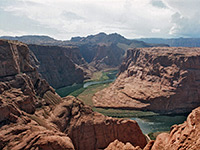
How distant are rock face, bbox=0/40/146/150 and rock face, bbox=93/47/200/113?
45110 millimetres

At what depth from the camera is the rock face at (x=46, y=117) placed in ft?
97.1

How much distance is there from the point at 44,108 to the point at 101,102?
54016mm

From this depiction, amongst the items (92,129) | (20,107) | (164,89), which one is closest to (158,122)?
(164,89)

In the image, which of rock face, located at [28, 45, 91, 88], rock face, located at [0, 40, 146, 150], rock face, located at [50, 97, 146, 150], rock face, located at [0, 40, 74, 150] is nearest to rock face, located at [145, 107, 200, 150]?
rock face, located at [50, 97, 146, 150]

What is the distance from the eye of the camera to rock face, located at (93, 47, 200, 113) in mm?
82062

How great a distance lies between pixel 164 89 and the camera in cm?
8781

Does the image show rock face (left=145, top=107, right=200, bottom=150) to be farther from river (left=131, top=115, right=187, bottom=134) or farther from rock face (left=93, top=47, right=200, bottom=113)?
rock face (left=93, top=47, right=200, bottom=113)

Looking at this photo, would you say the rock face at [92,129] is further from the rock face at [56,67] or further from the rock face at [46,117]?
the rock face at [56,67]

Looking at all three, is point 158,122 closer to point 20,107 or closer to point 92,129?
point 92,129

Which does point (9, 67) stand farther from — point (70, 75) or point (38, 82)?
point (70, 75)

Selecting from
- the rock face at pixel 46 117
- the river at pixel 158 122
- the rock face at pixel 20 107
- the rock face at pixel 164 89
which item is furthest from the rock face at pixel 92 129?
the rock face at pixel 164 89

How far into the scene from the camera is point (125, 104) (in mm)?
87125

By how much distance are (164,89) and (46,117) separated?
6688 centimetres

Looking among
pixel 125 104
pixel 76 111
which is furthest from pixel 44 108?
pixel 125 104
